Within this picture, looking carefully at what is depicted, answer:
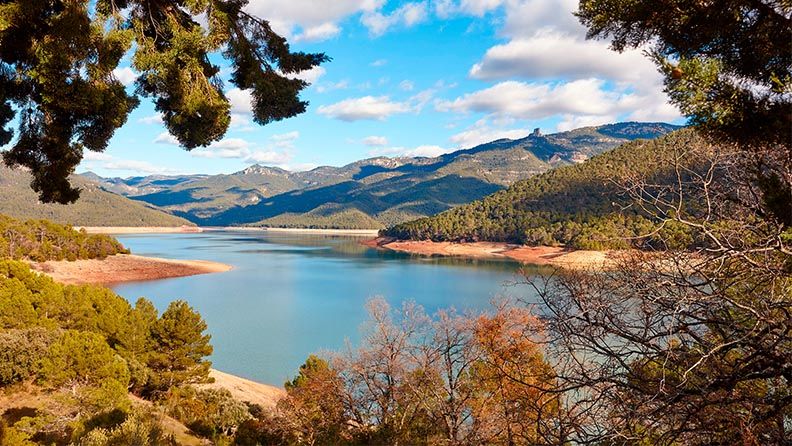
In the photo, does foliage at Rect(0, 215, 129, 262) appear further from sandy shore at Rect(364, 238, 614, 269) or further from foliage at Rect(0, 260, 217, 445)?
sandy shore at Rect(364, 238, 614, 269)

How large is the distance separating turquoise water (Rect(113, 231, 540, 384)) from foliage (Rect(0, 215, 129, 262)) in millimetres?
11441

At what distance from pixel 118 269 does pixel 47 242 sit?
8640 millimetres

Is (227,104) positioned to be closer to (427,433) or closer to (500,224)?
(427,433)

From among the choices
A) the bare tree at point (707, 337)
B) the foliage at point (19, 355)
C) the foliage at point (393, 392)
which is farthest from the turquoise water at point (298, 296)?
the bare tree at point (707, 337)

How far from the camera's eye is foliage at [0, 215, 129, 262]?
182ft

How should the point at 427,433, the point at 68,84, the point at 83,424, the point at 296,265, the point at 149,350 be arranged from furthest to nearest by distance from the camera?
the point at 296,265 → the point at 149,350 → the point at 427,433 → the point at 83,424 → the point at 68,84

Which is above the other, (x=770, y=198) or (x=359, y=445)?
(x=770, y=198)

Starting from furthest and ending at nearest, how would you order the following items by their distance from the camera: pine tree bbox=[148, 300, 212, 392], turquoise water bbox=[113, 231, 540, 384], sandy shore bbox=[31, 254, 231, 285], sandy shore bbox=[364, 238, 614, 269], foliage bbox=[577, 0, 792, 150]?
sandy shore bbox=[364, 238, 614, 269]
sandy shore bbox=[31, 254, 231, 285]
turquoise water bbox=[113, 231, 540, 384]
pine tree bbox=[148, 300, 212, 392]
foliage bbox=[577, 0, 792, 150]

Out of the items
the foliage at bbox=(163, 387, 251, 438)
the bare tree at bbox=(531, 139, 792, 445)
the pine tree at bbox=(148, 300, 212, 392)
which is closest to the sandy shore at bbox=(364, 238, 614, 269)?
the pine tree at bbox=(148, 300, 212, 392)

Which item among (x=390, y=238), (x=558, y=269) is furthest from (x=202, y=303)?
(x=390, y=238)

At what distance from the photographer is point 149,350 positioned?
70.4 ft

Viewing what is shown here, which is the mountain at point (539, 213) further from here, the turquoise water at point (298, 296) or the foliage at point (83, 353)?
the foliage at point (83, 353)

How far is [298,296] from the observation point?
4769 cm

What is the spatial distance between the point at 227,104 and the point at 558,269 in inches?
187
